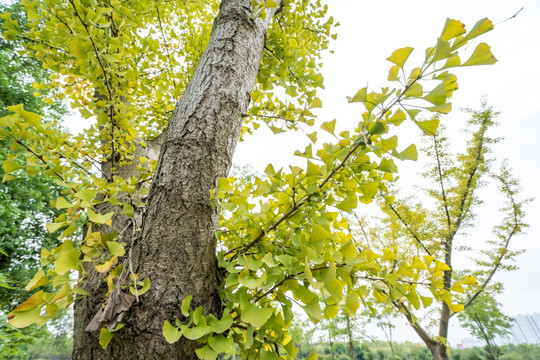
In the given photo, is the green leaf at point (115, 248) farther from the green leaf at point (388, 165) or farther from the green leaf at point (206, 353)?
the green leaf at point (388, 165)

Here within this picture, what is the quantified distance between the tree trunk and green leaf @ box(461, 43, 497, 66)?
2.47 ft

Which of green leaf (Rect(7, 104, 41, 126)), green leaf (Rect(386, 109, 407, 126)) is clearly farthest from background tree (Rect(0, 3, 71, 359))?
green leaf (Rect(386, 109, 407, 126))

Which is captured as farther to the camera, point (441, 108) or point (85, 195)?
point (85, 195)

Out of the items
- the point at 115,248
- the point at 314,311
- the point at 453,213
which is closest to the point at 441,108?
the point at 314,311

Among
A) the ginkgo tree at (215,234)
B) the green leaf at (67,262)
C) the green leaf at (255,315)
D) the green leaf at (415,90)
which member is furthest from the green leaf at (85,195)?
the green leaf at (415,90)

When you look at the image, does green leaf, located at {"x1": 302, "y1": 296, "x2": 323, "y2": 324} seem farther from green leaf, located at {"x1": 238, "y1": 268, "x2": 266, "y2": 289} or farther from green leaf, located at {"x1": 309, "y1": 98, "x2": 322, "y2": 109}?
green leaf, located at {"x1": 309, "y1": 98, "x2": 322, "y2": 109}

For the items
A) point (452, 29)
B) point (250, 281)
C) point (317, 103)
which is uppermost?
point (317, 103)

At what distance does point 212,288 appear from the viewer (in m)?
0.72

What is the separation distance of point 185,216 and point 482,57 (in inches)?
33.9

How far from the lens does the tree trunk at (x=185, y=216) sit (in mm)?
616

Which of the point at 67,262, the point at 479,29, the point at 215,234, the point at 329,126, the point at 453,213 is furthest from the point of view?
the point at 453,213

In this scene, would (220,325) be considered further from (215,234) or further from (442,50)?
Result: (442,50)

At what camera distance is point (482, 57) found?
1.55 ft

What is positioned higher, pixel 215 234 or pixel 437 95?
pixel 437 95
